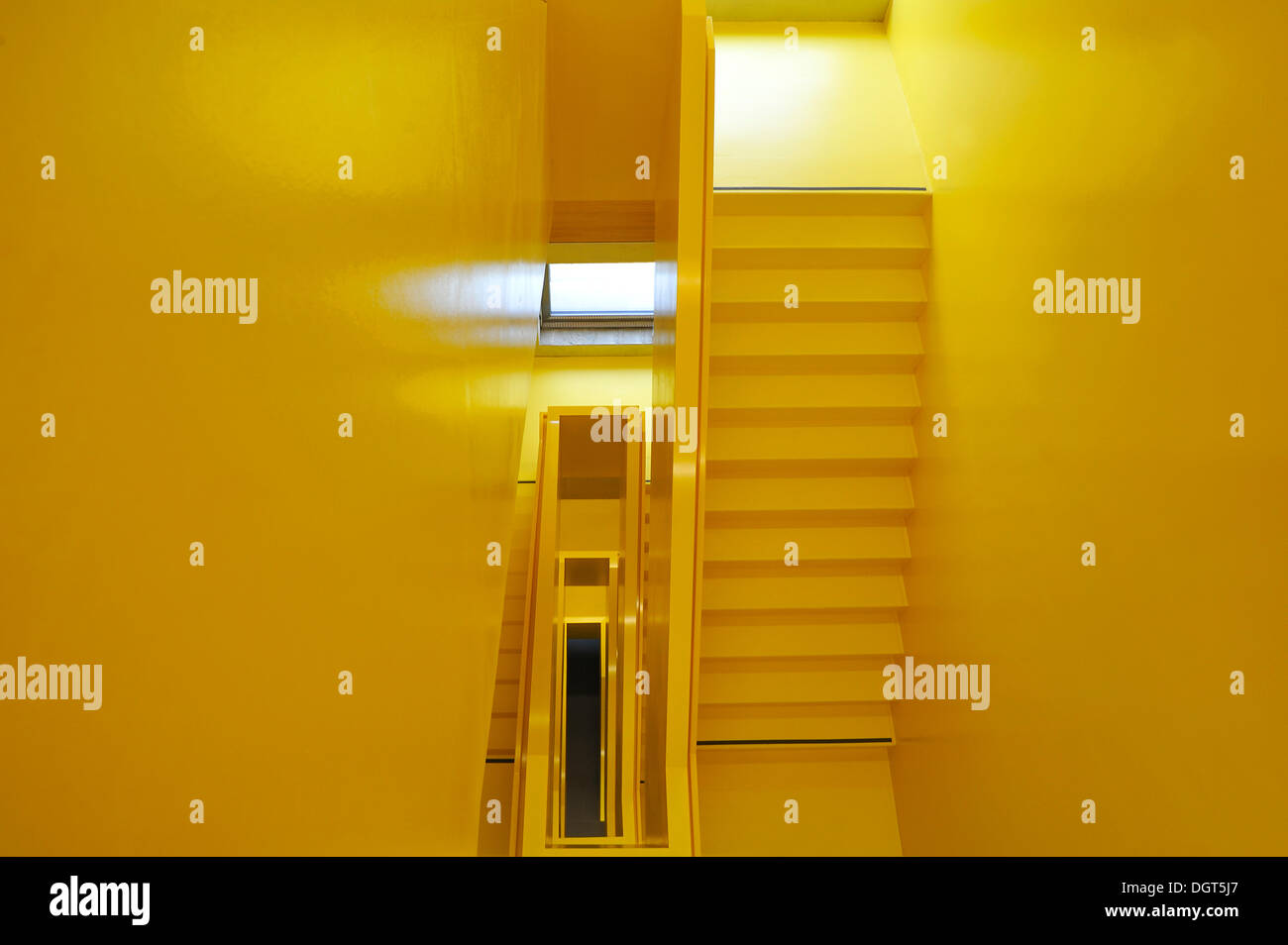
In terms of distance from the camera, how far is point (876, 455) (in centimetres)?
490

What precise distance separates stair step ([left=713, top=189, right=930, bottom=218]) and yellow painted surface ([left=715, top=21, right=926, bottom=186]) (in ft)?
0.46

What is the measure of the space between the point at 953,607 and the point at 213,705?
3.95m

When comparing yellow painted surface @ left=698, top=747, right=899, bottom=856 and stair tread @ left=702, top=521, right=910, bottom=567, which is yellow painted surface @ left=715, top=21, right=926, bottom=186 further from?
yellow painted surface @ left=698, top=747, right=899, bottom=856

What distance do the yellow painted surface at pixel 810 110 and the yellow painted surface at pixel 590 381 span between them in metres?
3.13

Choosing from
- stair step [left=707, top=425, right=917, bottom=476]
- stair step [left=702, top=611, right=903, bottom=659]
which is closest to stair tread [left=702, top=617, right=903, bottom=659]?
stair step [left=702, top=611, right=903, bottom=659]

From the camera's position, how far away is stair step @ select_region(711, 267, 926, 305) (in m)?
4.92

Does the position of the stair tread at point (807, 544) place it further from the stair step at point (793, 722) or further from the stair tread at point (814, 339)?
the stair tread at point (814, 339)

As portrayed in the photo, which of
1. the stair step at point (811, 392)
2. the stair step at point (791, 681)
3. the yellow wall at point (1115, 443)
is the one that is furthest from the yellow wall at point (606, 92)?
the stair step at point (791, 681)

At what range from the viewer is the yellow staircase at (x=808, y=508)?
4.86 m

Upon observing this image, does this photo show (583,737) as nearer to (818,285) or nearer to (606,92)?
(818,285)

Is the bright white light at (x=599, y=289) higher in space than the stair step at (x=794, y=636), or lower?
higher

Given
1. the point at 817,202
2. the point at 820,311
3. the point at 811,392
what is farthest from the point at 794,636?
the point at 817,202
